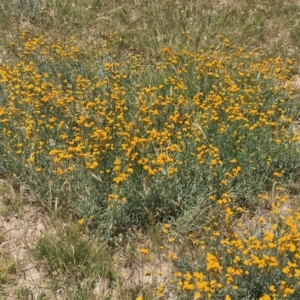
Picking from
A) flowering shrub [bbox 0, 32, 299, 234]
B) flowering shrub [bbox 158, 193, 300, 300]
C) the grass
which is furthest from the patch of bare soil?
flowering shrub [bbox 158, 193, 300, 300]

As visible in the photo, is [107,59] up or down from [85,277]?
up

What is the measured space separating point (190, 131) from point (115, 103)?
0.85 metres

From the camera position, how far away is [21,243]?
3982mm

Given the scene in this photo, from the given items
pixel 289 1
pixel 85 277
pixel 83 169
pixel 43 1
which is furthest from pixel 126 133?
pixel 289 1

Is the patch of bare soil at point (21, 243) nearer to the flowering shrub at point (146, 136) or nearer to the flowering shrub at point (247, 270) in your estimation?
the flowering shrub at point (146, 136)

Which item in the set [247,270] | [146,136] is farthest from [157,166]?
[247,270]

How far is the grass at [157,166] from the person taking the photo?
357 cm

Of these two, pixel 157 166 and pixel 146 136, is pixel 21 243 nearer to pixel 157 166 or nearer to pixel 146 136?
pixel 157 166

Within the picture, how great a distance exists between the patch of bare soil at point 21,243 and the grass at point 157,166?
5cm

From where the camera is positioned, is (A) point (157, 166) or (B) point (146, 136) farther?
(B) point (146, 136)

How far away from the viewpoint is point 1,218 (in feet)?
13.8

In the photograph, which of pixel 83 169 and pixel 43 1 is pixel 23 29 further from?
pixel 83 169

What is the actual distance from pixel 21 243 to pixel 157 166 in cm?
129

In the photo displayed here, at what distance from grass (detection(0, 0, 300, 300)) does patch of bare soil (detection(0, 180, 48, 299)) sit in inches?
2.1
